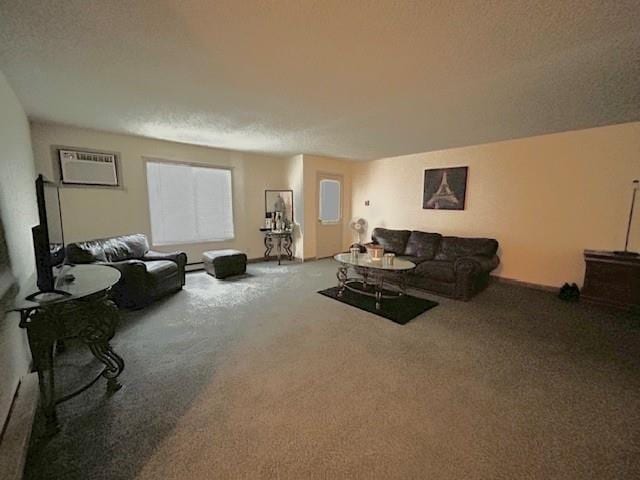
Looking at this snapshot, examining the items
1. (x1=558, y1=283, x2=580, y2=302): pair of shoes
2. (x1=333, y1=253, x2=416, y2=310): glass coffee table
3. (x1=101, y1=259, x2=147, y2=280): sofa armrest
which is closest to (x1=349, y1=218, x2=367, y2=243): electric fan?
(x1=333, y1=253, x2=416, y2=310): glass coffee table

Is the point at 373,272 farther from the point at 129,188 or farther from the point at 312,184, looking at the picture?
the point at 129,188

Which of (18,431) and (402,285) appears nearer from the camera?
(18,431)

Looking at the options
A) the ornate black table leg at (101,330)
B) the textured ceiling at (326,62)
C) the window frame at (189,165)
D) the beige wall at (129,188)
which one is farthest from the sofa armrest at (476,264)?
the window frame at (189,165)

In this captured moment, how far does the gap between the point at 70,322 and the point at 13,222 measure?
103cm

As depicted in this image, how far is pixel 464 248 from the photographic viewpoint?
4.41 metres

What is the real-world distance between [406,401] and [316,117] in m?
3.17

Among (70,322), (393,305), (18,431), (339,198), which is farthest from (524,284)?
(18,431)

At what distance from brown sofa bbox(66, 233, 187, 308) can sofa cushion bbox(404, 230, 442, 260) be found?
410 centimetres

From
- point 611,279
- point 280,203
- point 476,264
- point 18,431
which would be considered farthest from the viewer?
point 280,203

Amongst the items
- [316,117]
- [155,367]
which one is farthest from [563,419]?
[316,117]

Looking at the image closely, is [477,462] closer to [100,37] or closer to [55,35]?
[100,37]

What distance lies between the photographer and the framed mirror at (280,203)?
6.15m

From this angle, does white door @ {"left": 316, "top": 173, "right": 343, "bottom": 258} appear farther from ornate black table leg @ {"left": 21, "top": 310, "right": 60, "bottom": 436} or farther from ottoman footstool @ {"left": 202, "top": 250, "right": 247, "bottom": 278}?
ornate black table leg @ {"left": 21, "top": 310, "right": 60, "bottom": 436}

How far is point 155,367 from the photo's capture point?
2.11 metres
